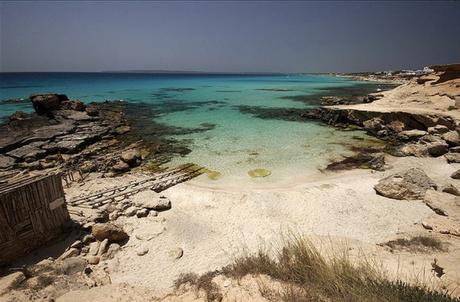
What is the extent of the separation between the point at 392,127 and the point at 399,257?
18237 mm

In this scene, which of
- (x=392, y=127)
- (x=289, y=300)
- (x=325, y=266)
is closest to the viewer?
(x=289, y=300)

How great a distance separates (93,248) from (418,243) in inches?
383

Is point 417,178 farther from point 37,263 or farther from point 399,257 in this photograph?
point 37,263

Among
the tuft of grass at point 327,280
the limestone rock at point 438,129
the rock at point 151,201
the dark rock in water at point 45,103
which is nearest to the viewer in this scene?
the tuft of grass at point 327,280

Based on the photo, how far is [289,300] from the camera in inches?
196

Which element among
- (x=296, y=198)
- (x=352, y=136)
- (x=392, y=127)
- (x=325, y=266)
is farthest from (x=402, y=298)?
(x=392, y=127)

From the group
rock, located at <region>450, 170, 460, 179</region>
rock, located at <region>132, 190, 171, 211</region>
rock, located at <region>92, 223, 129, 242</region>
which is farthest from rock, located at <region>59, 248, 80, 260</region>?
rock, located at <region>450, 170, 460, 179</region>

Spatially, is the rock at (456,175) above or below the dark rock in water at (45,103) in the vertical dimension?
below

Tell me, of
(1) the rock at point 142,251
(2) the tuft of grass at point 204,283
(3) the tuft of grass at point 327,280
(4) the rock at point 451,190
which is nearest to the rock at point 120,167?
(1) the rock at point 142,251

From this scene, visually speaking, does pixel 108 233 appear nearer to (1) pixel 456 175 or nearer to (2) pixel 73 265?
(2) pixel 73 265

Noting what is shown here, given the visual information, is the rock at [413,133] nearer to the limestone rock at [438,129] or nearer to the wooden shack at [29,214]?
the limestone rock at [438,129]

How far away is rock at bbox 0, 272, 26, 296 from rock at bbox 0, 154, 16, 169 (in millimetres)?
11859

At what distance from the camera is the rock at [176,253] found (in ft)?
26.0

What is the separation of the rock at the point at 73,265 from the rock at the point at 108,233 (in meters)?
0.96
